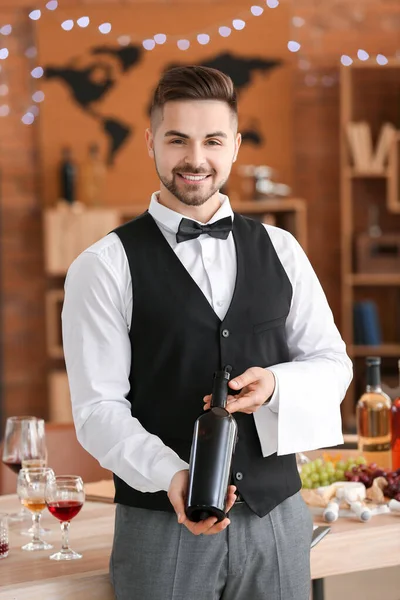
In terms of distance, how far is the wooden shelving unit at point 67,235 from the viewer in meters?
5.46

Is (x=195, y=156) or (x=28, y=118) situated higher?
(x=28, y=118)

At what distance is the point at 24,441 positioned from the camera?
232 cm

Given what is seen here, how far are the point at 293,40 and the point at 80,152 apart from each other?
57.6 inches

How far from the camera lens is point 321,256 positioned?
5961 millimetres

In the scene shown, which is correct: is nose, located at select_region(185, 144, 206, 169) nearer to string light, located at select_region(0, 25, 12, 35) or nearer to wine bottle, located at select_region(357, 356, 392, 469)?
wine bottle, located at select_region(357, 356, 392, 469)

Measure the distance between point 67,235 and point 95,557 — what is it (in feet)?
12.2

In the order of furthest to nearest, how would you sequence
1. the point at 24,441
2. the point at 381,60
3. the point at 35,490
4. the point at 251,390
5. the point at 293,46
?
1. the point at 381,60
2. the point at 293,46
3. the point at 24,441
4. the point at 35,490
5. the point at 251,390

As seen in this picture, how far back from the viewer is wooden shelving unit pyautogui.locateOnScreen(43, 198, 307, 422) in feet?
17.9

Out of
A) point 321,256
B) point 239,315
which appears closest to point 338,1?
point 321,256

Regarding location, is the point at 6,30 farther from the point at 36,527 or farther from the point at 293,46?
the point at 36,527

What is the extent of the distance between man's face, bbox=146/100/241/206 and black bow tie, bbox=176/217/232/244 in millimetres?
40

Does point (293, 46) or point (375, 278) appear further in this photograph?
point (293, 46)

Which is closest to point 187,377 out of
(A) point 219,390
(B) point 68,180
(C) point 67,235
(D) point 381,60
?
(A) point 219,390

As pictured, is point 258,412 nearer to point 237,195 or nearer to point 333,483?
point 333,483
